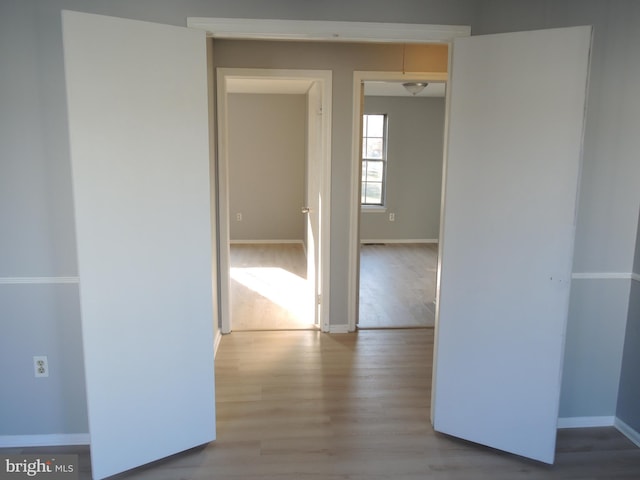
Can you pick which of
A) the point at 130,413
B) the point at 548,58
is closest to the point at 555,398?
the point at 548,58

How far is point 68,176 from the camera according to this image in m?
2.28

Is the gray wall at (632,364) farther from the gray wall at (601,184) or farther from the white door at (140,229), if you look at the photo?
the white door at (140,229)

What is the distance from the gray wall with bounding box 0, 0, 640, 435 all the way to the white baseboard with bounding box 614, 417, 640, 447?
0.68ft

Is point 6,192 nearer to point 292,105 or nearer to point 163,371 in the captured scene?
point 163,371

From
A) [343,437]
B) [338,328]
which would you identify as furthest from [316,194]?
[343,437]

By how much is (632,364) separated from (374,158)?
5840mm

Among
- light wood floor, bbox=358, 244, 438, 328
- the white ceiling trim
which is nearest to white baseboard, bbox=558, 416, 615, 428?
light wood floor, bbox=358, 244, 438, 328

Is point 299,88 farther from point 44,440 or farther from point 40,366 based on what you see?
point 44,440

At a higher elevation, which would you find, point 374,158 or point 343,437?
point 374,158

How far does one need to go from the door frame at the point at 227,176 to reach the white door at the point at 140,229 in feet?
5.17

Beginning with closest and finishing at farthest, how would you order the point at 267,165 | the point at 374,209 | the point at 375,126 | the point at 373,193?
the point at 267,165 → the point at 375,126 → the point at 374,209 → the point at 373,193

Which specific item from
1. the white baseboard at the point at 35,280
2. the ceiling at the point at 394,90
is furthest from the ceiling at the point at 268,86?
the white baseboard at the point at 35,280

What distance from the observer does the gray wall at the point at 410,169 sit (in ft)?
25.3

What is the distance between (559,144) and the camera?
2109 millimetres
